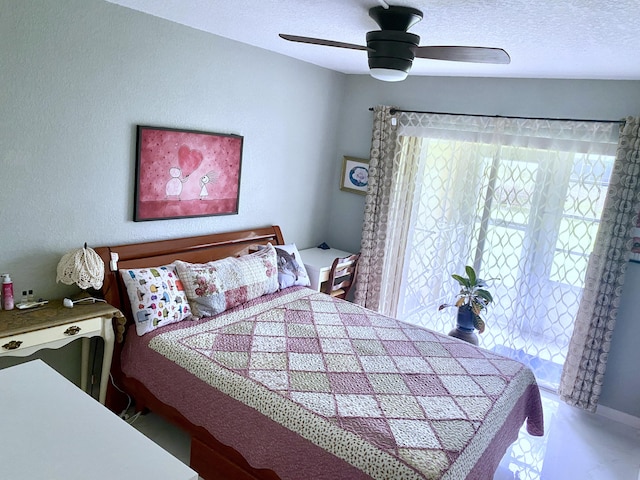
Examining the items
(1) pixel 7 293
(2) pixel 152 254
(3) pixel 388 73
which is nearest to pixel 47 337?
(1) pixel 7 293

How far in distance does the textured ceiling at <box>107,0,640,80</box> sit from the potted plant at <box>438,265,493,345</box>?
1.61 meters

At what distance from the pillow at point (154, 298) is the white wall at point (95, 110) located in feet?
1.11

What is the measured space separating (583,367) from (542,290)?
24.5 inches

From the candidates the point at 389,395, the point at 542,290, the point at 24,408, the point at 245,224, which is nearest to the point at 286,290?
the point at 245,224

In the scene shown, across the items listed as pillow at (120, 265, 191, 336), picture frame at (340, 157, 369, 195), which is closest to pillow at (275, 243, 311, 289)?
pillow at (120, 265, 191, 336)

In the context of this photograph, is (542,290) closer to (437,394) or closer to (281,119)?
(437,394)

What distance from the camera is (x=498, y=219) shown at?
3.87m

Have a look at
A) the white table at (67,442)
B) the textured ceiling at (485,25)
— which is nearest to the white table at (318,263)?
the textured ceiling at (485,25)

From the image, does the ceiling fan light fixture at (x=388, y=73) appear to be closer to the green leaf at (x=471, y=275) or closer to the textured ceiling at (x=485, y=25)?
the textured ceiling at (x=485, y=25)

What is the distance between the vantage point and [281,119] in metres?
3.94

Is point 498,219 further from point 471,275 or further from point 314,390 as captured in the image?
point 314,390

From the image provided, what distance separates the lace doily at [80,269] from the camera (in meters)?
2.55

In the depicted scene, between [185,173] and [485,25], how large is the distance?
2.06m

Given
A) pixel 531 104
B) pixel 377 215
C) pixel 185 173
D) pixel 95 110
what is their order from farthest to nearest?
1. pixel 377 215
2. pixel 531 104
3. pixel 185 173
4. pixel 95 110
